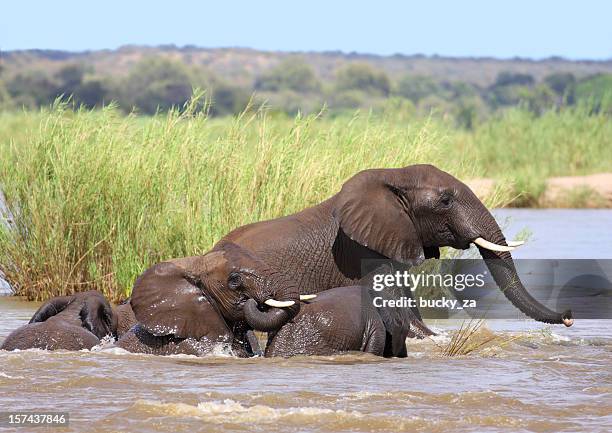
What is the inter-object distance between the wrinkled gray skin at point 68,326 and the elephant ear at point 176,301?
0.60 meters

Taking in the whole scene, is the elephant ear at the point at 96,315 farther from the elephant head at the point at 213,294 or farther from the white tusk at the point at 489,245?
the white tusk at the point at 489,245

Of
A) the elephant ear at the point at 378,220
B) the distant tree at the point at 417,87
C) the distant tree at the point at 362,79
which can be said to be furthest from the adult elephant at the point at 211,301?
the distant tree at the point at 362,79

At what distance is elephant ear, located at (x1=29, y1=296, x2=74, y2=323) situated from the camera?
33.1 ft

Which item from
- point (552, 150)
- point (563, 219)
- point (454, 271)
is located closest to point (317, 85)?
point (552, 150)

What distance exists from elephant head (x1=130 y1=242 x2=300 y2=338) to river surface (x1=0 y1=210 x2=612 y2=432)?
26 centimetres

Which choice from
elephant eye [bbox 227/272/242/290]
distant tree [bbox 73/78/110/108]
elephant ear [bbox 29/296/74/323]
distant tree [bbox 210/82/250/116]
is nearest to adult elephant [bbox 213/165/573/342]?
elephant eye [bbox 227/272/242/290]

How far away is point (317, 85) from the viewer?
105188 mm

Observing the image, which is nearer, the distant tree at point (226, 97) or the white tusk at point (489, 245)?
the white tusk at point (489, 245)

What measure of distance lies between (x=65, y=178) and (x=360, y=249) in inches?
157

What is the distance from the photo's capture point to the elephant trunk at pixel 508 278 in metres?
9.93

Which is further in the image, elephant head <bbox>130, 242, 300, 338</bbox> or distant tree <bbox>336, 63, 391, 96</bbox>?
distant tree <bbox>336, 63, 391, 96</bbox>

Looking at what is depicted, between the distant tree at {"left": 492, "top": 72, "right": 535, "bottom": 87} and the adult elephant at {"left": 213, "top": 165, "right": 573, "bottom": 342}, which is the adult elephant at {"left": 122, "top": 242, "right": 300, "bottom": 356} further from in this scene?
the distant tree at {"left": 492, "top": 72, "right": 535, "bottom": 87}

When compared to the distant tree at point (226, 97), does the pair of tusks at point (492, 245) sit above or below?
above

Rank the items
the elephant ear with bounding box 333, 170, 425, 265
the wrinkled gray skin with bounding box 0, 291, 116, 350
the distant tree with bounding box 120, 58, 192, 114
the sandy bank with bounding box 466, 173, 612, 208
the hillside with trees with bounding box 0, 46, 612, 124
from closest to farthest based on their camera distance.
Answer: the wrinkled gray skin with bounding box 0, 291, 116, 350
the elephant ear with bounding box 333, 170, 425, 265
the sandy bank with bounding box 466, 173, 612, 208
the hillside with trees with bounding box 0, 46, 612, 124
the distant tree with bounding box 120, 58, 192, 114
